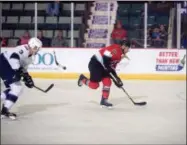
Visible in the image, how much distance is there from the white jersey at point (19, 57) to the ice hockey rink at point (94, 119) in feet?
1.66

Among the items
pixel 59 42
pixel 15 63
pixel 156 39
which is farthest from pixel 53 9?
pixel 15 63

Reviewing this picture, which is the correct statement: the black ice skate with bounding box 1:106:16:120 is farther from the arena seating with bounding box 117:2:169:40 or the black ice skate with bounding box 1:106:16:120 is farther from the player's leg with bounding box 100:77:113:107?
the arena seating with bounding box 117:2:169:40

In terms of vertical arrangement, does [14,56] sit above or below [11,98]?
above

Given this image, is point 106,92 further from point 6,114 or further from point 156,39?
point 156,39

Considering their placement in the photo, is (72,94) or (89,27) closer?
(72,94)

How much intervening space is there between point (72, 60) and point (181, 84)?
1944 millimetres

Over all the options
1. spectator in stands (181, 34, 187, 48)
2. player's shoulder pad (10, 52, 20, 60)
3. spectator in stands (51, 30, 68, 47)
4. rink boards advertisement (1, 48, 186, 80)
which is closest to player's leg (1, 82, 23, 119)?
player's shoulder pad (10, 52, 20, 60)

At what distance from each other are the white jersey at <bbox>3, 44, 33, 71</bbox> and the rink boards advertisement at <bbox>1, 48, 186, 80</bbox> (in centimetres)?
370

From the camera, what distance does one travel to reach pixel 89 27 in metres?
10.2

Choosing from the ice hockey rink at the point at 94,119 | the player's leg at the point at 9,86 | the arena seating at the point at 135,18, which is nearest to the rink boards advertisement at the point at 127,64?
the arena seating at the point at 135,18

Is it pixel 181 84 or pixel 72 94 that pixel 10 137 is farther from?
pixel 181 84

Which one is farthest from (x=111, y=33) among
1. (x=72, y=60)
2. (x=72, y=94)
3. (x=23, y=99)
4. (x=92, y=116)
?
(x=92, y=116)

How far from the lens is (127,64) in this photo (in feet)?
27.0

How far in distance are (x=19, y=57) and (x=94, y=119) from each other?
36.3 inches
